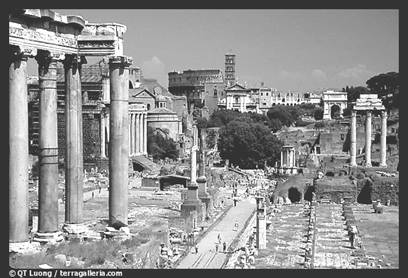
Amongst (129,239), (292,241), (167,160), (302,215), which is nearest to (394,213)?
(302,215)

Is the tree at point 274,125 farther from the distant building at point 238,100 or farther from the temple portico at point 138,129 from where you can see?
the temple portico at point 138,129

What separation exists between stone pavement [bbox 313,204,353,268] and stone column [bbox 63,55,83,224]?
10.7m

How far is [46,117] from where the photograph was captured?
46.6 ft

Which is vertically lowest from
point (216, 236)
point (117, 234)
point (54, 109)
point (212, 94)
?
point (216, 236)

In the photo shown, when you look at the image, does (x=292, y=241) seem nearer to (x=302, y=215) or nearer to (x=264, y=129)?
(x=302, y=215)

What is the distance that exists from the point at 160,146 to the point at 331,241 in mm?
48079

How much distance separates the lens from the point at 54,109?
14273 mm

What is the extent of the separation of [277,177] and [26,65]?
48.1 metres

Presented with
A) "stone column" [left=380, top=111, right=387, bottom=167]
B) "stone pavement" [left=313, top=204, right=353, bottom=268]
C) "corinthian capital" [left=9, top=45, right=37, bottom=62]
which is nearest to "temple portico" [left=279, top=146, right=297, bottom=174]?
"stone column" [left=380, top=111, right=387, bottom=167]

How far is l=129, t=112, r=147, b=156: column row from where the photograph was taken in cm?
6762

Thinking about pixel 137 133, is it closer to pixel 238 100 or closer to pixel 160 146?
pixel 160 146

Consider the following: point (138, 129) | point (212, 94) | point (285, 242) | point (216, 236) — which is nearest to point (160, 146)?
Answer: point (138, 129)

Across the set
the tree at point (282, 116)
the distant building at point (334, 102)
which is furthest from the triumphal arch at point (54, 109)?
the distant building at point (334, 102)

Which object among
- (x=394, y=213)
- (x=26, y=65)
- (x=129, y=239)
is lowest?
(x=394, y=213)
